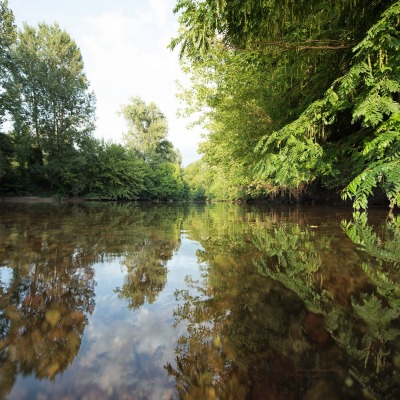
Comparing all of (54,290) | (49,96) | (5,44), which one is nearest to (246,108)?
(54,290)

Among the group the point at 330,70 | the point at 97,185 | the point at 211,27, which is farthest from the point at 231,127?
the point at 97,185

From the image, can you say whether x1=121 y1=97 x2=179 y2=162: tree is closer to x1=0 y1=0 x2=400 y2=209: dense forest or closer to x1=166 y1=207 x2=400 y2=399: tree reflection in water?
x1=0 y1=0 x2=400 y2=209: dense forest

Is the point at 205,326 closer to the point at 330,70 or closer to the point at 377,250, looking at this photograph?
the point at 377,250

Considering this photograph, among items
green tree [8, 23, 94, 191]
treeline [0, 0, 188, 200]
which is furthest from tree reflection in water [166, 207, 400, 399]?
green tree [8, 23, 94, 191]

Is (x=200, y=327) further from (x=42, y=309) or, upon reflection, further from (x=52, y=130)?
(x=52, y=130)

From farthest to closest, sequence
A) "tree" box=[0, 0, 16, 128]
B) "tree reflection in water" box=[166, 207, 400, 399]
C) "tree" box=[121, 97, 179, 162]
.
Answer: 1. "tree" box=[121, 97, 179, 162]
2. "tree" box=[0, 0, 16, 128]
3. "tree reflection in water" box=[166, 207, 400, 399]

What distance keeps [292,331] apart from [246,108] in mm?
9915

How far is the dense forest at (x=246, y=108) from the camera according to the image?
3.64 metres

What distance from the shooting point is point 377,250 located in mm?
3762

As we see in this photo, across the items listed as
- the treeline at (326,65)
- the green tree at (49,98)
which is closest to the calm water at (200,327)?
the treeline at (326,65)

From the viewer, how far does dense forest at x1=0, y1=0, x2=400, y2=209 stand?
364 centimetres

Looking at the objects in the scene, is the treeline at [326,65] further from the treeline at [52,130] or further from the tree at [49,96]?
the tree at [49,96]

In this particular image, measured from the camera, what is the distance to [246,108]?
10.4 meters

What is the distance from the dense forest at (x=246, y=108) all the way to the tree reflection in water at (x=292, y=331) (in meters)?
1.19
